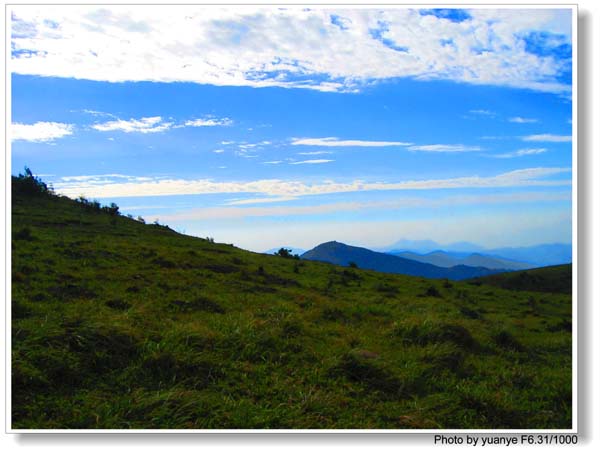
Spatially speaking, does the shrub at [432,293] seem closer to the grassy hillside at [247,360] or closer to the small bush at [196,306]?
the grassy hillside at [247,360]

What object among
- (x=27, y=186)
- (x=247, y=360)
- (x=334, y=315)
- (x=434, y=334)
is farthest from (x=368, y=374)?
(x=27, y=186)

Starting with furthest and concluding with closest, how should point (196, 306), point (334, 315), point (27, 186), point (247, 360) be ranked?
point (27, 186) < point (334, 315) < point (196, 306) < point (247, 360)

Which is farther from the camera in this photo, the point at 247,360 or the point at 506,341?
the point at 506,341

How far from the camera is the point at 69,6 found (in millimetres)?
8836

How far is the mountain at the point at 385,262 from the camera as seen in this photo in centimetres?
6200

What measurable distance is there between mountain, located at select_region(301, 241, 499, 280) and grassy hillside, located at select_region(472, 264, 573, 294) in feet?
70.3

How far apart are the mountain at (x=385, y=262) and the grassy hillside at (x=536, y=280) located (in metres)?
21.4

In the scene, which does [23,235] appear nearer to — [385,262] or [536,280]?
[536,280]

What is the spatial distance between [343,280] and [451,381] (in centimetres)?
1309

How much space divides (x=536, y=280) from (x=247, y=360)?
3040 cm

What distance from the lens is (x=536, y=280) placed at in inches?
1250

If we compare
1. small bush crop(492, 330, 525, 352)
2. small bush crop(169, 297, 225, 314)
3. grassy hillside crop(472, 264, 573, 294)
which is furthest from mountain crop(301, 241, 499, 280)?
small bush crop(492, 330, 525, 352)

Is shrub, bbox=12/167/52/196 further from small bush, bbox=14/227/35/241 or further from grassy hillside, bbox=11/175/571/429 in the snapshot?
grassy hillside, bbox=11/175/571/429
